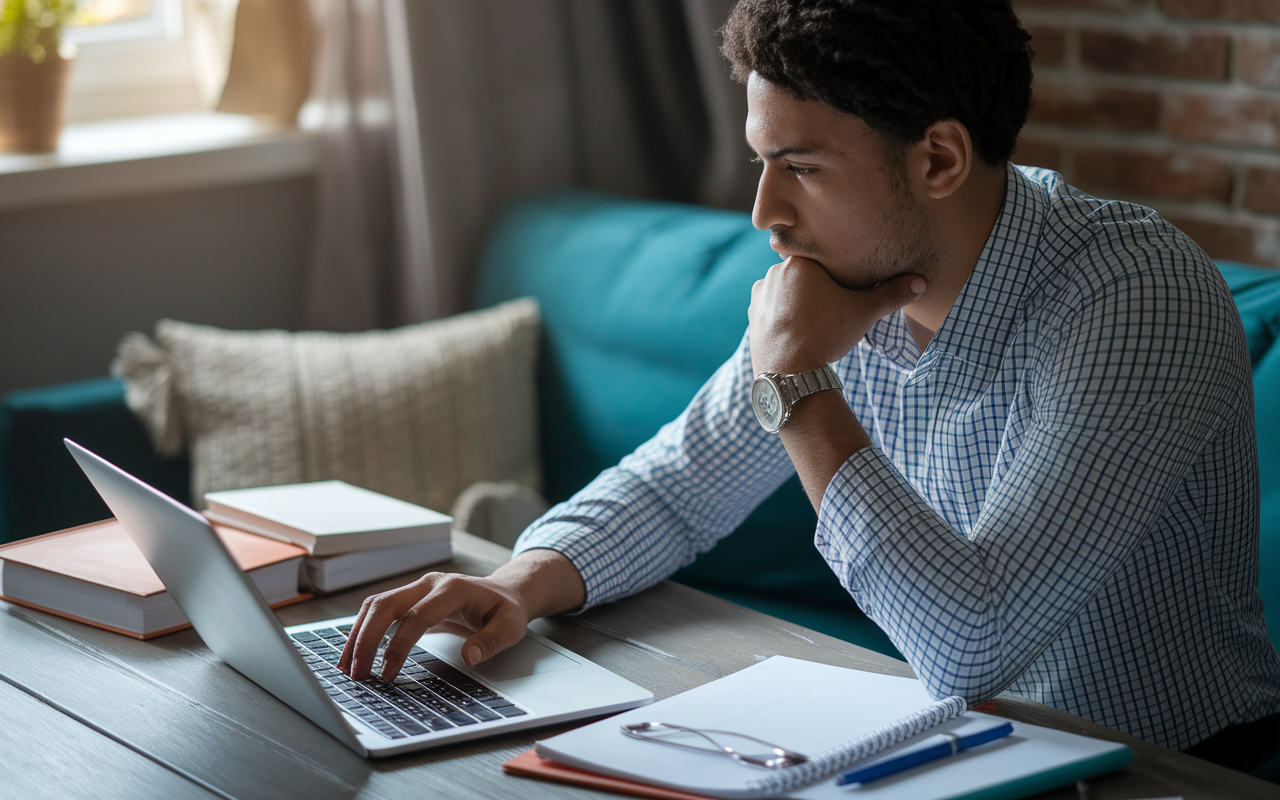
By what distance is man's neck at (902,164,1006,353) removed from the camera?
1.08 meters

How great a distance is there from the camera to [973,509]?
1.12m

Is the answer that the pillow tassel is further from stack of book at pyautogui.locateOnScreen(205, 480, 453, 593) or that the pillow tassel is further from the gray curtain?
stack of book at pyautogui.locateOnScreen(205, 480, 453, 593)

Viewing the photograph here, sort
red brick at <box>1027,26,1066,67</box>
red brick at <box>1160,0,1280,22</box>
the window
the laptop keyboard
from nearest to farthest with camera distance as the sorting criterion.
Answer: the laptop keyboard, red brick at <box>1160,0,1280,22</box>, red brick at <box>1027,26,1066,67</box>, the window

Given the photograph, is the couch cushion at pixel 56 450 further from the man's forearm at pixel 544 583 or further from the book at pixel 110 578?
the man's forearm at pixel 544 583

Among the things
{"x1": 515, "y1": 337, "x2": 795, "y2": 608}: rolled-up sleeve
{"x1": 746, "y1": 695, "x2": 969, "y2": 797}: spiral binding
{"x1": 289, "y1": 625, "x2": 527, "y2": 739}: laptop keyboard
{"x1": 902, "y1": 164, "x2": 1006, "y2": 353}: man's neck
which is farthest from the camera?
{"x1": 515, "y1": 337, "x2": 795, "y2": 608}: rolled-up sleeve

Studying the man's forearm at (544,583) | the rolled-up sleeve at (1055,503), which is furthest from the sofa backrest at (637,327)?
the rolled-up sleeve at (1055,503)

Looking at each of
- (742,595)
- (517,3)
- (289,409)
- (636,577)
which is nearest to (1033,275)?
(636,577)

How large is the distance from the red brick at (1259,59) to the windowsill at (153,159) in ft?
5.12

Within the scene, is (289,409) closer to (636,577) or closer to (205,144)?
(205,144)

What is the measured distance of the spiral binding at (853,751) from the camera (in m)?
0.73

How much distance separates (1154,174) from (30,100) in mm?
1817

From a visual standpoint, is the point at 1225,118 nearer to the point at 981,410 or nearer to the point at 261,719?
the point at 981,410

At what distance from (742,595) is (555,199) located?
0.89 meters

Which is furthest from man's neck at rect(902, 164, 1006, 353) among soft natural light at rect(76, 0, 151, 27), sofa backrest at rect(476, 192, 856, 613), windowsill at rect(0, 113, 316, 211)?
soft natural light at rect(76, 0, 151, 27)
